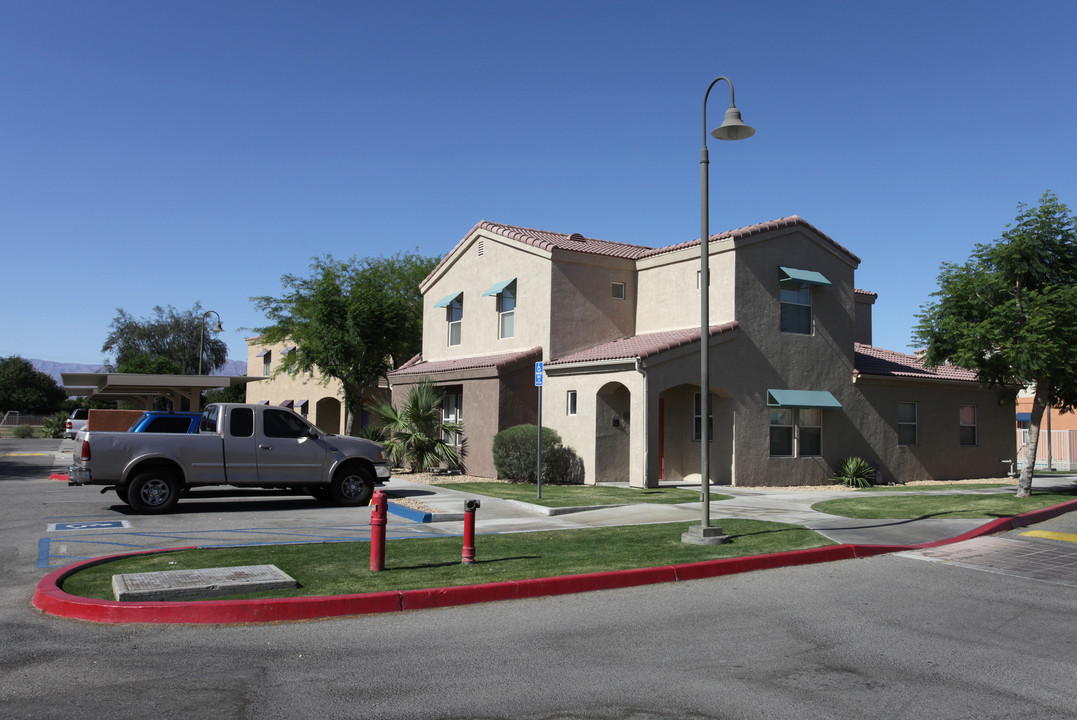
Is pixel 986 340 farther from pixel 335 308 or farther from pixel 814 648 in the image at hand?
pixel 335 308

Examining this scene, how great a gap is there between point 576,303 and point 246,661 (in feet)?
56.1

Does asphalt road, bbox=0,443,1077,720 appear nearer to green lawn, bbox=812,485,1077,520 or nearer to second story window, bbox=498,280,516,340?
green lawn, bbox=812,485,1077,520

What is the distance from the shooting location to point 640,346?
20.2 metres

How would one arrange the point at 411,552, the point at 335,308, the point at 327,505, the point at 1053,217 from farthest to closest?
the point at 335,308
the point at 1053,217
the point at 327,505
the point at 411,552

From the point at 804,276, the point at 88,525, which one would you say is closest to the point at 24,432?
the point at 88,525

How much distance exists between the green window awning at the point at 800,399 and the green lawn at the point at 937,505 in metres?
3.43

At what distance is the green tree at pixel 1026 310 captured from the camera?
57.1 feet

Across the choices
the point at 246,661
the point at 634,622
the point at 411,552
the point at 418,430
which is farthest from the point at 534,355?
the point at 246,661

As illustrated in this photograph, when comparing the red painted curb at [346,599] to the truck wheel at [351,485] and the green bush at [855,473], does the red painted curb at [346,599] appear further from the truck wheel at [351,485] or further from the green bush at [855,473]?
the green bush at [855,473]

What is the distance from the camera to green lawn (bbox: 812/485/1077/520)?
47.4 ft

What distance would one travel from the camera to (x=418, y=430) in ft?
74.2

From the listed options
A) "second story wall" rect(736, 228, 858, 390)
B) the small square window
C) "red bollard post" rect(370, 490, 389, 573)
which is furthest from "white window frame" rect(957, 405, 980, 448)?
"red bollard post" rect(370, 490, 389, 573)

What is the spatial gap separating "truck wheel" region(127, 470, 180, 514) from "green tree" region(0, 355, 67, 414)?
75860 mm

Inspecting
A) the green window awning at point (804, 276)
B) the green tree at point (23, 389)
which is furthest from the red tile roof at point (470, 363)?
the green tree at point (23, 389)
